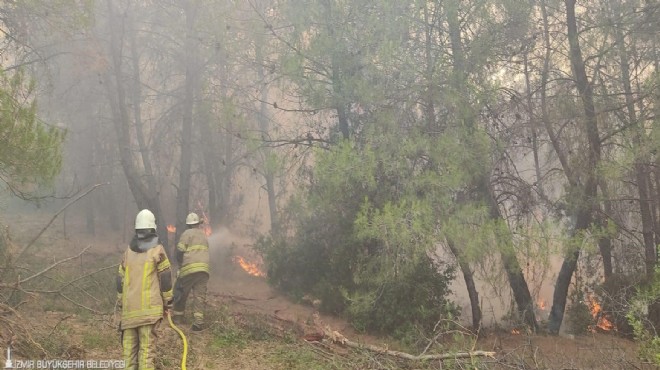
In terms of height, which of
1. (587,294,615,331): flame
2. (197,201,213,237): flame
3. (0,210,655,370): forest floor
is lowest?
(587,294,615,331): flame

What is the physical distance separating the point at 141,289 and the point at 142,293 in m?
0.04

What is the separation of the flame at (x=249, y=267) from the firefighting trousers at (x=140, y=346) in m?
12.7

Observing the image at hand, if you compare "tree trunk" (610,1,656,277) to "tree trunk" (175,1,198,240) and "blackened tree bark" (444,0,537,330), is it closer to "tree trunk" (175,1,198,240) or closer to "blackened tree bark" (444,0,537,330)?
"blackened tree bark" (444,0,537,330)

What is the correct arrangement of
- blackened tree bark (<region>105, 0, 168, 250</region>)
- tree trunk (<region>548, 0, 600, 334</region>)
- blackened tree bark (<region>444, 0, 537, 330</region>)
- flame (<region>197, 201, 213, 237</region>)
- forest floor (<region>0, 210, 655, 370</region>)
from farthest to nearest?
flame (<region>197, 201, 213, 237</region>), blackened tree bark (<region>105, 0, 168, 250</region>), tree trunk (<region>548, 0, 600, 334</region>), blackened tree bark (<region>444, 0, 537, 330</region>), forest floor (<region>0, 210, 655, 370</region>)

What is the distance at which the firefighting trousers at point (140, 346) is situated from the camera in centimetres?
512

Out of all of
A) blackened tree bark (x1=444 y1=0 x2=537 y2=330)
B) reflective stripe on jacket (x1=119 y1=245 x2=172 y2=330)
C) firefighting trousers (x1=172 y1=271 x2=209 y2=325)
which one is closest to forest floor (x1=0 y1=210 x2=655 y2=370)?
firefighting trousers (x1=172 y1=271 x2=209 y2=325)

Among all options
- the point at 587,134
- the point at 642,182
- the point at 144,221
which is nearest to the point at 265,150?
the point at 587,134

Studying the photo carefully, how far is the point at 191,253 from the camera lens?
7945mm

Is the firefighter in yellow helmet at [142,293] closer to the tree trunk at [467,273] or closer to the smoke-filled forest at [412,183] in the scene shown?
the smoke-filled forest at [412,183]

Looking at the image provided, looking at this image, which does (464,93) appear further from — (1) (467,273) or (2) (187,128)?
(2) (187,128)

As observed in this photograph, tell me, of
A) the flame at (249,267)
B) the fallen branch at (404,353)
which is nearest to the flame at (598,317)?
the fallen branch at (404,353)

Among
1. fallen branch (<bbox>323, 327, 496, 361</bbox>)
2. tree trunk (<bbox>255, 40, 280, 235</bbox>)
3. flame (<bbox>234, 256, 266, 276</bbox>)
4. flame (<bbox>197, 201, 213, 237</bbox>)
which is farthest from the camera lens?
flame (<bbox>197, 201, 213, 237</bbox>)

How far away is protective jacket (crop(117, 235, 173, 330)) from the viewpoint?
5090 millimetres

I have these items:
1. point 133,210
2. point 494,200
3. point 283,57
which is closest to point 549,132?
point 494,200
